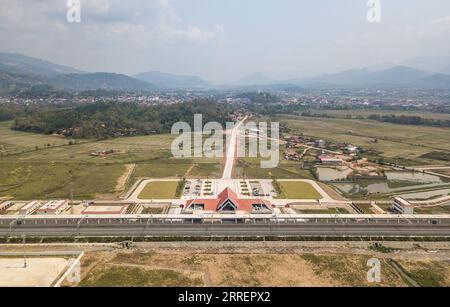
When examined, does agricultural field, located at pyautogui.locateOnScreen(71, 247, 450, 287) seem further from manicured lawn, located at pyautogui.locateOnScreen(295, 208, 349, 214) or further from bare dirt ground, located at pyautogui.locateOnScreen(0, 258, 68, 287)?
manicured lawn, located at pyautogui.locateOnScreen(295, 208, 349, 214)

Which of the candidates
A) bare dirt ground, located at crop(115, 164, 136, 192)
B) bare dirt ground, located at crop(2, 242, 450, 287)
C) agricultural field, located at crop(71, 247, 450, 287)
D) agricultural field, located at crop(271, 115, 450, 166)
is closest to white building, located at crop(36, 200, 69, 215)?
bare dirt ground, located at crop(115, 164, 136, 192)

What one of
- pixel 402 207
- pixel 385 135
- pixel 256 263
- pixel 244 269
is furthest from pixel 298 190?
pixel 385 135

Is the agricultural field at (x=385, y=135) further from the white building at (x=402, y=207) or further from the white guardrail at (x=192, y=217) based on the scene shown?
the white guardrail at (x=192, y=217)

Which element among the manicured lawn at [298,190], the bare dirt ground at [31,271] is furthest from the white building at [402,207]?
the bare dirt ground at [31,271]
